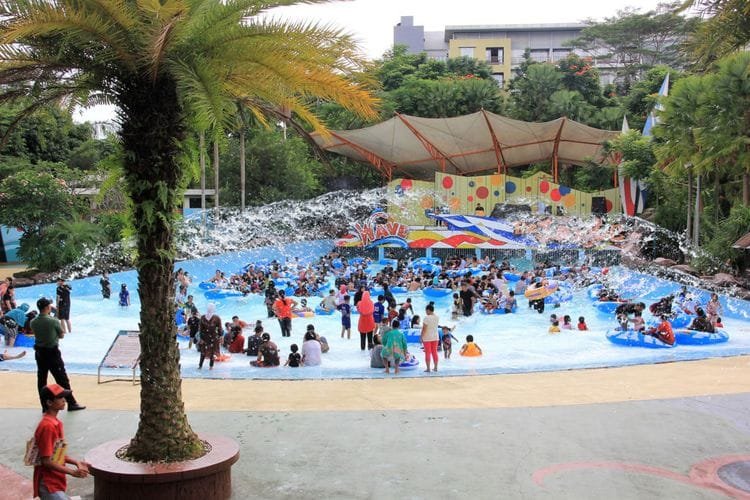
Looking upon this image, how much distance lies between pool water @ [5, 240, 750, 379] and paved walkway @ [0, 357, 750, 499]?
988 millimetres

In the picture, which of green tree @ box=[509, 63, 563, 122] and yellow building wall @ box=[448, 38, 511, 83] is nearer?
green tree @ box=[509, 63, 563, 122]

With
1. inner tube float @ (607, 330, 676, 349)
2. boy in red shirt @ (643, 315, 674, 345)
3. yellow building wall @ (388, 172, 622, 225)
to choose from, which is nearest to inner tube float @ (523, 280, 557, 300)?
inner tube float @ (607, 330, 676, 349)

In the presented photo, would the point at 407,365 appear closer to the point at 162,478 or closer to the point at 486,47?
the point at 162,478

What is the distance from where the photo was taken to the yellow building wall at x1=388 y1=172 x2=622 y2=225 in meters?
40.1

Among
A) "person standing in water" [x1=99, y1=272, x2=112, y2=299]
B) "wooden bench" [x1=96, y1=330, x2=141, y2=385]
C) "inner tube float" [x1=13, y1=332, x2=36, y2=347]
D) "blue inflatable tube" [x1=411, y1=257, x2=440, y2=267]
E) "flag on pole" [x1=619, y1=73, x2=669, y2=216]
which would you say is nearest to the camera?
"wooden bench" [x1=96, y1=330, x2=141, y2=385]

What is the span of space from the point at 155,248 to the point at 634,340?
11.5 m

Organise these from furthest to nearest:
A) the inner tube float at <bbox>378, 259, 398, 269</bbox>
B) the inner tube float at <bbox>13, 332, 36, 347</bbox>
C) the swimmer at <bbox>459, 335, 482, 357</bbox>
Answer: the inner tube float at <bbox>378, 259, 398, 269</bbox>
the inner tube float at <bbox>13, 332, 36, 347</bbox>
the swimmer at <bbox>459, 335, 482, 357</bbox>

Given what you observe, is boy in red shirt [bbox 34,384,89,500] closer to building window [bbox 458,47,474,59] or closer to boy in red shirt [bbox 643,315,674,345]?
boy in red shirt [bbox 643,315,674,345]

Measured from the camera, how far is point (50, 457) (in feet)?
16.8

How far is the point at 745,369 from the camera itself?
11812mm

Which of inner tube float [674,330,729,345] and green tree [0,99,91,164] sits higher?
green tree [0,99,91,164]

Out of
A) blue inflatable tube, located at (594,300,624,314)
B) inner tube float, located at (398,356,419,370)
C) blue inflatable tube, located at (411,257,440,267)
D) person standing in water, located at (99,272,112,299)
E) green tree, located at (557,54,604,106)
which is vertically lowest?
inner tube float, located at (398,356,419,370)

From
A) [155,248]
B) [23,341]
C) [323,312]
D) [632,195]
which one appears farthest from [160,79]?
[632,195]

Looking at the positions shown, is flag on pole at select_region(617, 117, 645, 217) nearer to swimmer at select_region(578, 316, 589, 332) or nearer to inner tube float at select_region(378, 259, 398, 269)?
inner tube float at select_region(378, 259, 398, 269)
